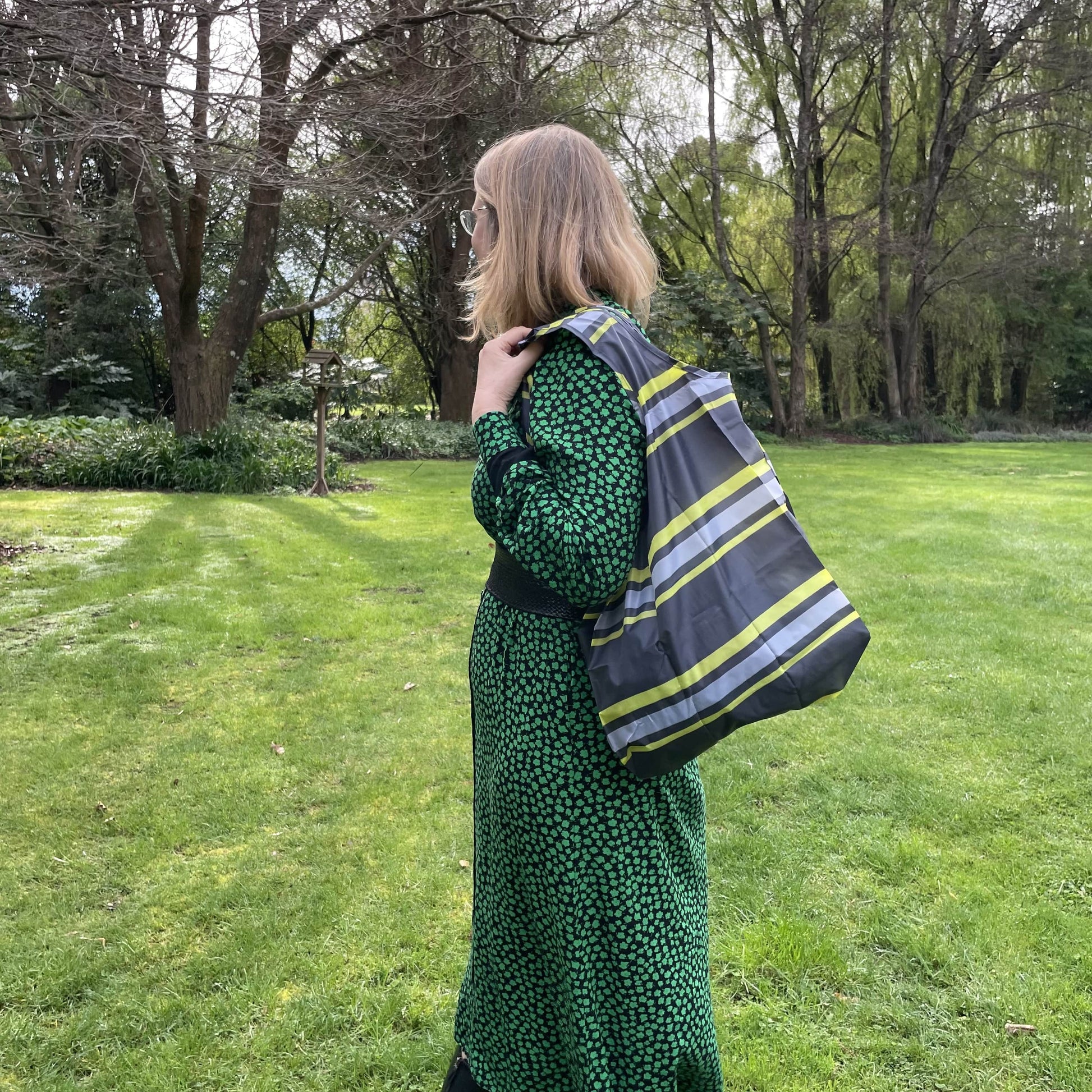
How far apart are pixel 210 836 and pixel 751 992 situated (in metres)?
1.90

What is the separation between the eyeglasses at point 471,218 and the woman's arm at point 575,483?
33cm

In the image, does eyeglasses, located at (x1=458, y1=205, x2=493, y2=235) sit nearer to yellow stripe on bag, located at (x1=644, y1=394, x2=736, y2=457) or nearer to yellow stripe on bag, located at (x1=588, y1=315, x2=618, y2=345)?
yellow stripe on bag, located at (x1=588, y1=315, x2=618, y2=345)

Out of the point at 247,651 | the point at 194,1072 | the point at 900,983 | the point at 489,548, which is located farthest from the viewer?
the point at 489,548

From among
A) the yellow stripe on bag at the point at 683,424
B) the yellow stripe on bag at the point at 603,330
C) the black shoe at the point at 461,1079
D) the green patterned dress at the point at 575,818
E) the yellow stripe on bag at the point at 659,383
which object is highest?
the yellow stripe on bag at the point at 603,330

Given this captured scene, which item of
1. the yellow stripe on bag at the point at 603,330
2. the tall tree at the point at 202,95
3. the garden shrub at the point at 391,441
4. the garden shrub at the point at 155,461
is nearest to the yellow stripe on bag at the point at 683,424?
the yellow stripe on bag at the point at 603,330

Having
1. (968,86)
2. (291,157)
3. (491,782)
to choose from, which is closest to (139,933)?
(491,782)

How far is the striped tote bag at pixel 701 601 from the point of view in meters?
1.17

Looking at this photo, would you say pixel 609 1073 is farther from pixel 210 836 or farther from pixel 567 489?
pixel 210 836

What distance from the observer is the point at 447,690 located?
444 centimetres

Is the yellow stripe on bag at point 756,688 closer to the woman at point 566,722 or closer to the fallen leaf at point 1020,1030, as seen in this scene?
the woman at point 566,722

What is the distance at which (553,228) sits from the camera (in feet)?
4.49

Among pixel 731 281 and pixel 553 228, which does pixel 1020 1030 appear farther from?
pixel 731 281

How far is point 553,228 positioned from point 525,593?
58cm

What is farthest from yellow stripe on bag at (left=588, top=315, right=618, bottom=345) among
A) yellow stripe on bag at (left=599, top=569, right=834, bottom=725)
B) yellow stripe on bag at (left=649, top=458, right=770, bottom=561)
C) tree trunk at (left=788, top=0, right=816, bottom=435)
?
tree trunk at (left=788, top=0, right=816, bottom=435)
